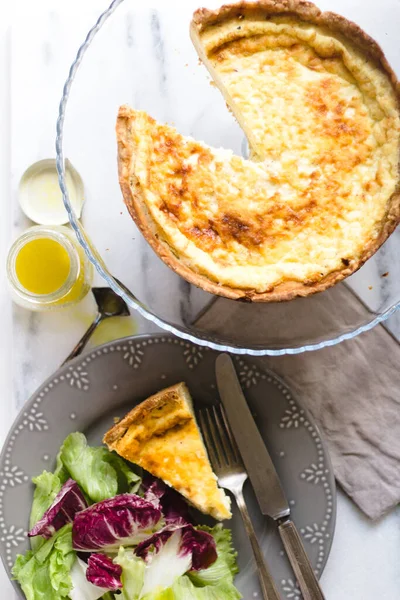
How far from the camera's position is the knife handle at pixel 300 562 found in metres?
2.23

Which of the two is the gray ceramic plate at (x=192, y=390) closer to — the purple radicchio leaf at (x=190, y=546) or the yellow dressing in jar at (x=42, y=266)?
the purple radicchio leaf at (x=190, y=546)

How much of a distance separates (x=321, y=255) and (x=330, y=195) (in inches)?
7.2

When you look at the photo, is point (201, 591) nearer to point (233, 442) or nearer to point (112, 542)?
point (112, 542)

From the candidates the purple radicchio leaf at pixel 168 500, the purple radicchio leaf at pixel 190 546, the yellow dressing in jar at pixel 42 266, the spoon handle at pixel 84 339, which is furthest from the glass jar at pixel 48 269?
the purple radicchio leaf at pixel 190 546

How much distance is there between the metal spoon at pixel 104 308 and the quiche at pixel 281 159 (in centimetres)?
39

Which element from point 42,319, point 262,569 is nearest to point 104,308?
point 42,319

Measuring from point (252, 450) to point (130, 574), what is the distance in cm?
51

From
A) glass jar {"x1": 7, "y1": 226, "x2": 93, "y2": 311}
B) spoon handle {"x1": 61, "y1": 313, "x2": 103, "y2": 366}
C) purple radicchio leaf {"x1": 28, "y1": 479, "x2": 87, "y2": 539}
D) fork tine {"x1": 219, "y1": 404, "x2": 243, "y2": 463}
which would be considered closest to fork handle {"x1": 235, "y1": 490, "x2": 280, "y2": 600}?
fork tine {"x1": 219, "y1": 404, "x2": 243, "y2": 463}

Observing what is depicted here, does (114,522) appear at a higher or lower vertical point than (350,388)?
lower

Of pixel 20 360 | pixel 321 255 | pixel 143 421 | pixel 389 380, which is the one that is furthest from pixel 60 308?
pixel 389 380

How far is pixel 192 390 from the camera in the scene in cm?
237

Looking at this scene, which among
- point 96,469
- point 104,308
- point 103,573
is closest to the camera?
point 103,573

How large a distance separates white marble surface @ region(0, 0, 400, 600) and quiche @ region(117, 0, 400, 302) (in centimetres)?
45

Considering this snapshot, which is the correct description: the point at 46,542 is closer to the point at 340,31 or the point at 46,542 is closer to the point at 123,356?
the point at 123,356
